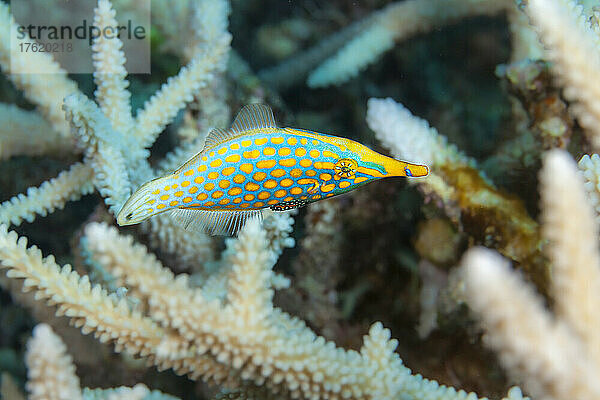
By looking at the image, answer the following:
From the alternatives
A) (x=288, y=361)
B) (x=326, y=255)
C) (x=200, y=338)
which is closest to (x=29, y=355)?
(x=200, y=338)

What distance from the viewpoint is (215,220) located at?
1.88 m

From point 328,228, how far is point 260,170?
49.1 inches

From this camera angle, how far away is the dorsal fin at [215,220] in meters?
1.87

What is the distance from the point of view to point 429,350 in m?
2.68

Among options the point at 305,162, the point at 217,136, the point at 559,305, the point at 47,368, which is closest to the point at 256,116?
the point at 217,136

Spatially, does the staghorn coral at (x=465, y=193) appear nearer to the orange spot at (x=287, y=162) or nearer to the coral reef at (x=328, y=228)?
the coral reef at (x=328, y=228)

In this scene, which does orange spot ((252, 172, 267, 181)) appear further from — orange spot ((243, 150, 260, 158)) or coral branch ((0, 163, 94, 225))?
coral branch ((0, 163, 94, 225))

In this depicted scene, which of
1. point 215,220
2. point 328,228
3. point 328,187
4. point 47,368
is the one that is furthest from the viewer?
point 328,228

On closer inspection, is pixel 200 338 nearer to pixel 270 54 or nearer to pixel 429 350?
pixel 429 350

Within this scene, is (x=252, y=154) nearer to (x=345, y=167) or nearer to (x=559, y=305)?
(x=345, y=167)

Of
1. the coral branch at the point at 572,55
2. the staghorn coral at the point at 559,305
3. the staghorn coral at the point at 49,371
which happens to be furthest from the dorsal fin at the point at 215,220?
the coral branch at the point at 572,55

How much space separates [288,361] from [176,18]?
257cm

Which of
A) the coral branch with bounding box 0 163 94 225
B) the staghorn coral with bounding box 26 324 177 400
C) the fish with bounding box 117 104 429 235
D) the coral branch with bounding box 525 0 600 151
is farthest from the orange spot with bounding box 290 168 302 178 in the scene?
the coral branch with bounding box 0 163 94 225

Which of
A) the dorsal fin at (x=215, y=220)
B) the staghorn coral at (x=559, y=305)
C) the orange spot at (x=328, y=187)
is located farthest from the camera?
the dorsal fin at (x=215, y=220)
